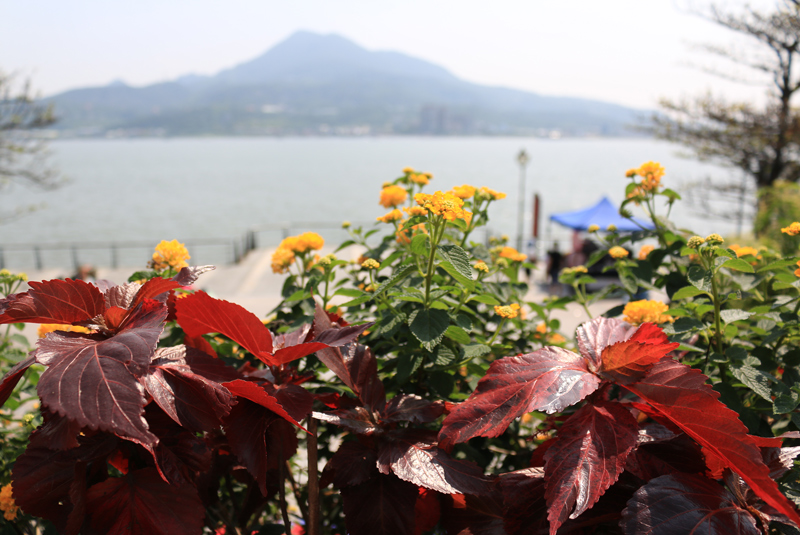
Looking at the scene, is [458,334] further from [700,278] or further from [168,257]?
[168,257]

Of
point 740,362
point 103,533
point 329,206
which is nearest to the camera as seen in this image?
point 103,533

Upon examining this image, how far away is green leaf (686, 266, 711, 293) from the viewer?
44.0 inches

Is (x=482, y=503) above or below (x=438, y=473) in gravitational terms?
below

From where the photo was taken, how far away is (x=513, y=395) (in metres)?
0.87

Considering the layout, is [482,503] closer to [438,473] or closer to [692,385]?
[438,473]

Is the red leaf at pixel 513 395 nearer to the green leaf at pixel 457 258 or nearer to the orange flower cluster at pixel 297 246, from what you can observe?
the green leaf at pixel 457 258

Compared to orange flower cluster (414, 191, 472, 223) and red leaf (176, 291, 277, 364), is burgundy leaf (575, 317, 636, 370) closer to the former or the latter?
orange flower cluster (414, 191, 472, 223)

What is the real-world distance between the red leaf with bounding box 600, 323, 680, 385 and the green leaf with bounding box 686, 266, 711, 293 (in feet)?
0.87

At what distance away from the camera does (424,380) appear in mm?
1409

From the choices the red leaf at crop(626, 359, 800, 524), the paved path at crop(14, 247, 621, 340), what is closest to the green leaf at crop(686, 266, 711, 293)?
the red leaf at crop(626, 359, 800, 524)

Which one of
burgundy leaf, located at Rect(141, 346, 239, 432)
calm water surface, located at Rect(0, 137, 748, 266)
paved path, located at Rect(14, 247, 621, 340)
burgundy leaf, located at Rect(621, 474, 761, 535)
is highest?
burgundy leaf, located at Rect(141, 346, 239, 432)

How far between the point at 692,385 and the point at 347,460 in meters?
0.63

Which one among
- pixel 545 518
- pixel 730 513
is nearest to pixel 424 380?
pixel 545 518

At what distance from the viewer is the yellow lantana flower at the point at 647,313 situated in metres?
1.38
